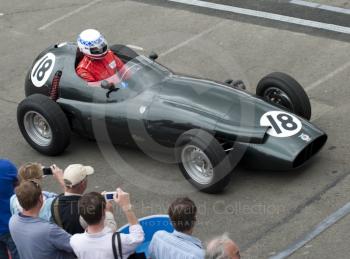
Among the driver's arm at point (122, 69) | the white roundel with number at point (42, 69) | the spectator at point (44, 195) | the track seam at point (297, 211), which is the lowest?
the track seam at point (297, 211)

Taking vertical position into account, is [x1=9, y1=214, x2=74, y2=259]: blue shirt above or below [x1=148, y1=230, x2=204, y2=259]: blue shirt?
below

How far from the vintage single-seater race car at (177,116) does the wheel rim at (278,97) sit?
0.01 metres

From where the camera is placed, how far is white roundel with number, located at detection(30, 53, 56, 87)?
10742mm

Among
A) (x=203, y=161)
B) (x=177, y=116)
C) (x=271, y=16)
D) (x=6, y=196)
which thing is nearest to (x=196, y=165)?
(x=203, y=161)

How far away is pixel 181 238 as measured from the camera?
6148 millimetres

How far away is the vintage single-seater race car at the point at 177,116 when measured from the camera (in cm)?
925

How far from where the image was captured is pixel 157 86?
33.3 ft

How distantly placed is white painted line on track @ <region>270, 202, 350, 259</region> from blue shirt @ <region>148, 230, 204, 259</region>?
2247 mm

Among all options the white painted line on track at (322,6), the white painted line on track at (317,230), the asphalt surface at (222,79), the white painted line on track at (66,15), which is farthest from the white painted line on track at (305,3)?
the white painted line on track at (317,230)

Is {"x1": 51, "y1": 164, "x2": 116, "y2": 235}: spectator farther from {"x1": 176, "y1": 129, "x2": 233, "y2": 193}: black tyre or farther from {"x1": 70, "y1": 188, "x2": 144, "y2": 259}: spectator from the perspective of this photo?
{"x1": 176, "y1": 129, "x2": 233, "y2": 193}: black tyre

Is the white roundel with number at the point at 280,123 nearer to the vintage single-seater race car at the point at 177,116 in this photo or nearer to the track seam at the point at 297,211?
the vintage single-seater race car at the point at 177,116

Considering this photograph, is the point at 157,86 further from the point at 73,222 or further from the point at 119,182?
the point at 73,222

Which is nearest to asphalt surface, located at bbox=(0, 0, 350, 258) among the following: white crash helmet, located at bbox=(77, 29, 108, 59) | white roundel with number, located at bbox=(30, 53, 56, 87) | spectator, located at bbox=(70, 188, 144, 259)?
white roundel with number, located at bbox=(30, 53, 56, 87)

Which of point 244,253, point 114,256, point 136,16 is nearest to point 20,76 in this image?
point 136,16
